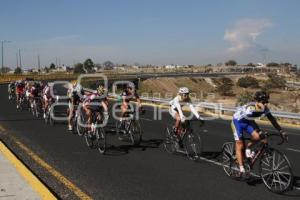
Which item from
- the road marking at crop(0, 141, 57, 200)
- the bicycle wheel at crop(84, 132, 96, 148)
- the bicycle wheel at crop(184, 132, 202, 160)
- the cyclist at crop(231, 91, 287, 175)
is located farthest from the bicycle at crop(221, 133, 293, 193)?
the bicycle wheel at crop(84, 132, 96, 148)

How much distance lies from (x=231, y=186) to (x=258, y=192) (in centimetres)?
64

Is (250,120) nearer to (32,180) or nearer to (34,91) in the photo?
(32,180)

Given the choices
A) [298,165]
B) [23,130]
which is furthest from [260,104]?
[23,130]

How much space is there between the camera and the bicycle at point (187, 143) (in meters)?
11.9

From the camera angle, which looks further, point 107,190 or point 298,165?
point 298,165

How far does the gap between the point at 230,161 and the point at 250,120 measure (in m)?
1.08

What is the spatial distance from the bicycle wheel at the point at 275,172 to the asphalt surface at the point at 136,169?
16cm

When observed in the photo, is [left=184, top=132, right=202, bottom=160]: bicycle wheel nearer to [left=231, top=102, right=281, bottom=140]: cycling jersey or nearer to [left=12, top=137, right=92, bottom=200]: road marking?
[left=231, top=102, right=281, bottom=140]: cycling jersey

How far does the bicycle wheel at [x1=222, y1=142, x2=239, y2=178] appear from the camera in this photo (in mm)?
9692

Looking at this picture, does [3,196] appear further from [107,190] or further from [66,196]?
[107,190]

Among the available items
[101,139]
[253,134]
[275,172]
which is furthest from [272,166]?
[101,139]

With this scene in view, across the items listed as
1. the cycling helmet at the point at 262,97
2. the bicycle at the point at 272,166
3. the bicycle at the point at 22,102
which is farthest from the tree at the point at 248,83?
the cycling helmet at the point at 262,97

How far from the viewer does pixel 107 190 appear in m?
8.73

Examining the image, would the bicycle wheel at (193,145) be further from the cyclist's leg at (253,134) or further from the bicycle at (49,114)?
the bicycle at (49,114)
